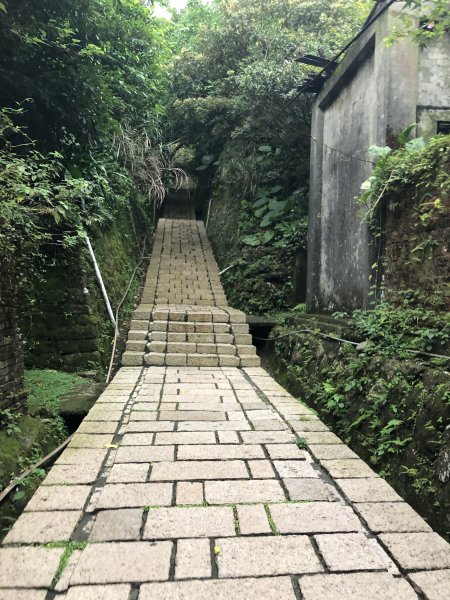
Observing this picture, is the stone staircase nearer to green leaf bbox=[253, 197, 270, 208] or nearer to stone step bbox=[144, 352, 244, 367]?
stone step bbox=[144, 352, 244, 367]

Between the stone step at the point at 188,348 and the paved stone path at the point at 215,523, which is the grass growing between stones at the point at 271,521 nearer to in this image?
the paved stone path at the point at 215,523

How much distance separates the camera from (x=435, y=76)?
15.7 feet

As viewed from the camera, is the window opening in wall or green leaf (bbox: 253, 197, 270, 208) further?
green leaf (bbox: 253, 197, 270, 208)

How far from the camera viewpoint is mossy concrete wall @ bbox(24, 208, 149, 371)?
5.30m

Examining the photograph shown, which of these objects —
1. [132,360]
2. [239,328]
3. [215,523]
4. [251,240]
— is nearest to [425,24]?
[239,328]

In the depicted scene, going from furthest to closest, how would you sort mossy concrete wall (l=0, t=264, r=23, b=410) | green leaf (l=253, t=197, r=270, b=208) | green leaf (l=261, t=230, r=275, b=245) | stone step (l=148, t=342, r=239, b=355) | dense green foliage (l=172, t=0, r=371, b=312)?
1. green leaf (l=253, t=197, r=270, b=208)
2. green leaf (l=261, t=230, r=275, b=245)
3. dense green foliage (l=172, t=0, r=371, b=312)
4. stone step (l=148, t=342, r=239, b=355)
5. mossy concrete wall (l=0, t=264, r=23, b=410)

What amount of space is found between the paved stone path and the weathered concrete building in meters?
3.19

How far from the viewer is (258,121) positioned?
28.5ft

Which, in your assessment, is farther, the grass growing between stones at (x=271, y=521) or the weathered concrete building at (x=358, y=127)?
the weathered concrete building at (x=358, y=127)

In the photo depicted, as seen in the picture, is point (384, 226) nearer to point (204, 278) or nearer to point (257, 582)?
point (257, 582)

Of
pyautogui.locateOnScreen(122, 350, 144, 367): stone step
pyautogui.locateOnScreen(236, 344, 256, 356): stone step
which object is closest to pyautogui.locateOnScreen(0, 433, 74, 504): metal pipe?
pyautogui.locateOnScreen(122, 350, 144, 367): stone step

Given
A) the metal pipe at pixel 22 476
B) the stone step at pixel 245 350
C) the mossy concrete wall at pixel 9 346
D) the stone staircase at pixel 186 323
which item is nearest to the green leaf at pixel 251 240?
the stone staircase at pixel 186 323

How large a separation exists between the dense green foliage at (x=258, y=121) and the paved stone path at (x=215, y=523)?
5345 mm

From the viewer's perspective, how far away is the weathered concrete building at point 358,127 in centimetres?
474
